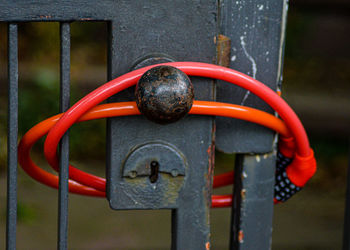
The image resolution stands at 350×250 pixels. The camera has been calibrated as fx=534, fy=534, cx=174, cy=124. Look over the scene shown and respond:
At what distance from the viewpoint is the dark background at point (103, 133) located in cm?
284

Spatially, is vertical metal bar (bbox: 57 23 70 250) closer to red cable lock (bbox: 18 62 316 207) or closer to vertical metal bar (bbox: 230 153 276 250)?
red cable lock (bbox: 18 62 316 207)

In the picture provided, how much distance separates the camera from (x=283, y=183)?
0.92 m

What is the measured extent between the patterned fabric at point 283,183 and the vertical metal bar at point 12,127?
44 centimetres

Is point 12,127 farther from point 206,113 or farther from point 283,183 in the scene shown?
point 283,183

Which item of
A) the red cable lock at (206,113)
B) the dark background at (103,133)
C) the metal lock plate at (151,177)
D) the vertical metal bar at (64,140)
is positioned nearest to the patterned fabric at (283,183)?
the red cable lock at (206,113)

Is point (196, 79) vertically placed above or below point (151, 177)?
above

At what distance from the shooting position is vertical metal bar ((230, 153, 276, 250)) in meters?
0.87

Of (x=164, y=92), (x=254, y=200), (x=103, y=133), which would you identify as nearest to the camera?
(x=164, y=92)

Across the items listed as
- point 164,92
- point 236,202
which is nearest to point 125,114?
point 164,92

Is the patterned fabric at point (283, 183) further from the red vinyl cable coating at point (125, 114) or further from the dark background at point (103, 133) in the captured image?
the dark background at point (103, 133)

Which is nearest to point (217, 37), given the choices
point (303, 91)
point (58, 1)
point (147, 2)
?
point (147, 2)

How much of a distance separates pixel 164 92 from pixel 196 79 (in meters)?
0.09

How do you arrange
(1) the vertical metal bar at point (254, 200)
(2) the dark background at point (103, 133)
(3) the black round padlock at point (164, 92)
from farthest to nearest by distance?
1. (2) the dark background at point (103, 133)
2. (1) the vertical metal bar at point (254, 200)
3. (3) the black round padlock at point (164, 92)

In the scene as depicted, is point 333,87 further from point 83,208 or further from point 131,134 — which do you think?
point 131,134
